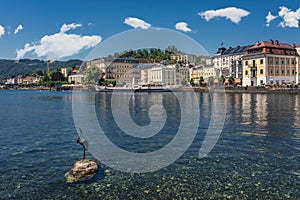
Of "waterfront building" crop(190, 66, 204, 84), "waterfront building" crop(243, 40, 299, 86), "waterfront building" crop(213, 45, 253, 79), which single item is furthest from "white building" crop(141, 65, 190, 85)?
"waterfront building" crop(243, 40, 299, 86)

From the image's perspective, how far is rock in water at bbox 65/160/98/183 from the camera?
1114 centimetres

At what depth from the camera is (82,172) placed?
1145cm

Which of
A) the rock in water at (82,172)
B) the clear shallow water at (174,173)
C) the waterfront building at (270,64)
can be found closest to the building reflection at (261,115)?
the clear shallow water at (174,173)

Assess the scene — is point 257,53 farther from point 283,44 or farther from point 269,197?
point 269,197

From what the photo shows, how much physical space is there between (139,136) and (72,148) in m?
5.44

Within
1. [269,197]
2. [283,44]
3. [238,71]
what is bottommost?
[269,197]

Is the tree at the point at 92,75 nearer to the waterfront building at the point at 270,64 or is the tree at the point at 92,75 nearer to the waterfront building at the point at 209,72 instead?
the waterfront building at the point at 209,72

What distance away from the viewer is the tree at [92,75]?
588 ft

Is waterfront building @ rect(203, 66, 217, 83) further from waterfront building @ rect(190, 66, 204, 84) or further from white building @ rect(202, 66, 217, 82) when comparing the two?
waterfront building @ rect(190, 66, 204, 84)

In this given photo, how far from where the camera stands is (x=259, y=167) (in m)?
12.3

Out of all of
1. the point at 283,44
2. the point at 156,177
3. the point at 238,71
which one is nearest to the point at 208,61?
the point at 238,71

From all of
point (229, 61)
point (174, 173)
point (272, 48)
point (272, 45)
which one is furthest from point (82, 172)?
point (229, 61)

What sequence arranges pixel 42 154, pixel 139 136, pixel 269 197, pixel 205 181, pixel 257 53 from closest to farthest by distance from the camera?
1. pixel 269 197
2. pixel 205 181
3. pixel 42 154
4. pixel 139 136
5. pixel 257 53

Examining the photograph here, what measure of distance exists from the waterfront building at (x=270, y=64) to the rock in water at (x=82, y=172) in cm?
9607
